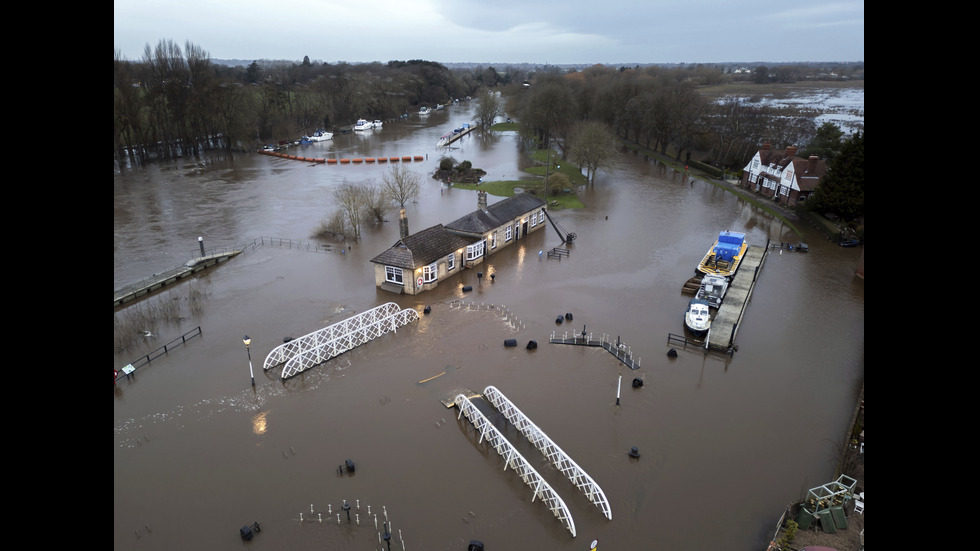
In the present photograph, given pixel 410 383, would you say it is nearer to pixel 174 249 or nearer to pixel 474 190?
pixel 174 249

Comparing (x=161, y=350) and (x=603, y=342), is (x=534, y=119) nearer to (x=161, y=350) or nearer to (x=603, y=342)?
(x=603, y=342)

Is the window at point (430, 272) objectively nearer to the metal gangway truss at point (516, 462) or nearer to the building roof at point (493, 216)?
the building roof at point (493, 216)

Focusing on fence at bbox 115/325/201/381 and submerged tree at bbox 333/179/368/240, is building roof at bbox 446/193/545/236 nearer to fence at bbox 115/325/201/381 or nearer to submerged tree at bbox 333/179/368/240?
submerged tree at bbox 333/179/368/240

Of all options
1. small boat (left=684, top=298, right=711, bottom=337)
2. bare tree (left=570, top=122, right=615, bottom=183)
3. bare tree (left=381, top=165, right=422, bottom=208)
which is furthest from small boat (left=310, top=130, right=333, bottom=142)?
small boat (left=684, top=298, right=711, bottom=337)

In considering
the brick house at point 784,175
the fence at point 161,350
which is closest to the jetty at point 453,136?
the brick house at point 784,175

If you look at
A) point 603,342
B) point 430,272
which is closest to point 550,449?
point 603,342
